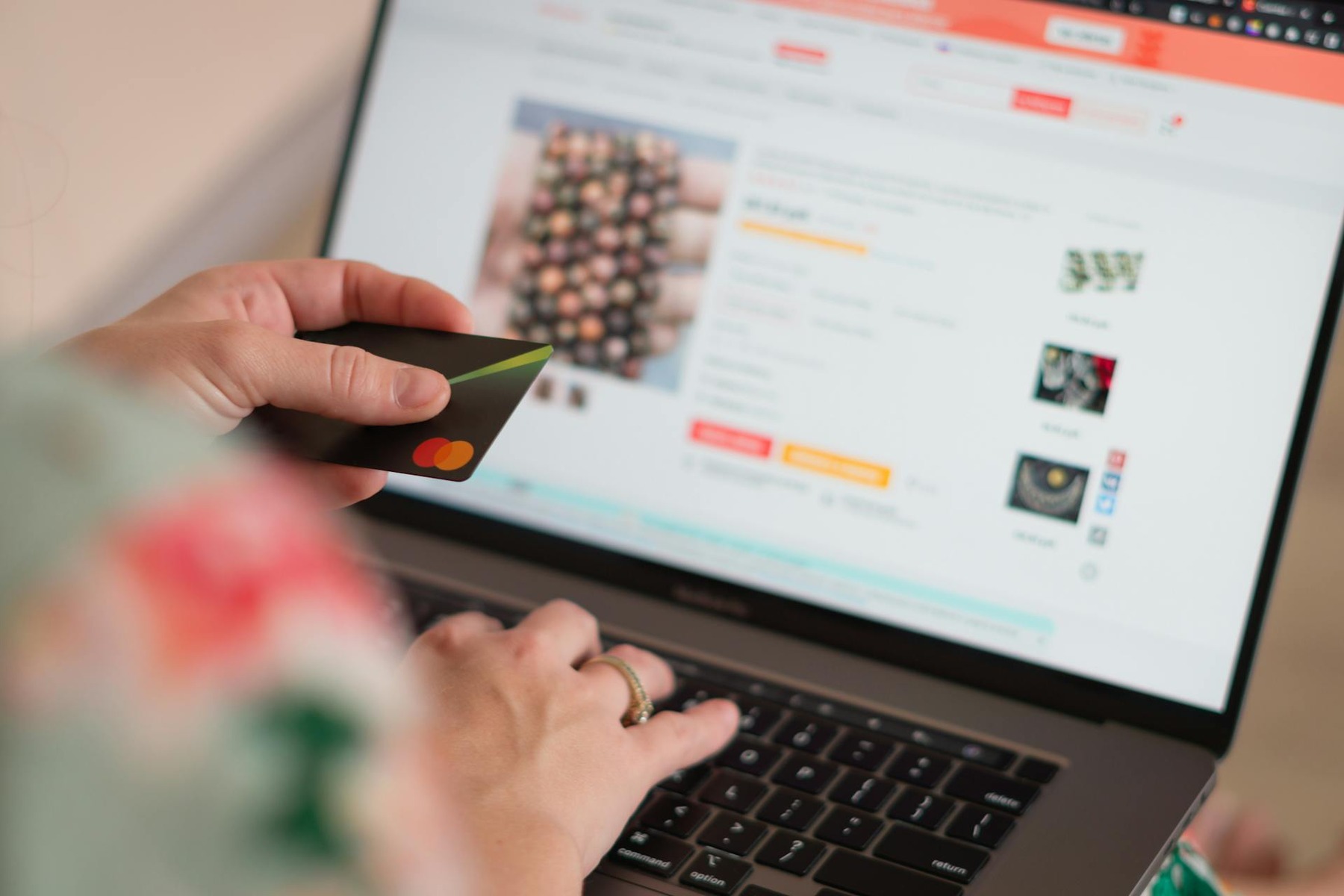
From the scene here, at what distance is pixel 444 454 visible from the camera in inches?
18.6

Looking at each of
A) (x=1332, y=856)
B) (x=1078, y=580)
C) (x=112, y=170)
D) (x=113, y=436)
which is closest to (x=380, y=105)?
(x=112, y=170)

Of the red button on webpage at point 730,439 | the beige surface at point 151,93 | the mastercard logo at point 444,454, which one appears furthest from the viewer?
the beige surface at point 151,93

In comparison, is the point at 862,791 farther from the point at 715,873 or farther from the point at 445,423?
the point at 445,423

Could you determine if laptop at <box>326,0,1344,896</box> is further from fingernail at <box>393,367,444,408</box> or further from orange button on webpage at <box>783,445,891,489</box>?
fingernail at <box>393,367,444,408</box>

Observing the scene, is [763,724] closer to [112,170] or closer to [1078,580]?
[1078,580]

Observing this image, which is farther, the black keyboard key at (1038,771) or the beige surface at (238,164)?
the beige surface at (238,164)

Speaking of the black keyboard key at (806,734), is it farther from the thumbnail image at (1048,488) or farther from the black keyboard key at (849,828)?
the thumbnail image at (1048,488)

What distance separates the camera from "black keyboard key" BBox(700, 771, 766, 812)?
1.78 ft

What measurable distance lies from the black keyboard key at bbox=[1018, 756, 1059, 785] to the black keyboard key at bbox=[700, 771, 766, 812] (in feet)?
0.49

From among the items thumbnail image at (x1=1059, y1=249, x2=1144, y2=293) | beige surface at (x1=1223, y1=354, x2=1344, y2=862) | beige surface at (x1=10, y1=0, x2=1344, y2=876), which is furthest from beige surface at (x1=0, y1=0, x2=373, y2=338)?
beige surface at (x1=1223, y1=354, x2=1344, y2=862)

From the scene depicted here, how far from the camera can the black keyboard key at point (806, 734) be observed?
598 millimetres

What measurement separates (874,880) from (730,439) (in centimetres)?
30

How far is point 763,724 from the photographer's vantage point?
0.61 m

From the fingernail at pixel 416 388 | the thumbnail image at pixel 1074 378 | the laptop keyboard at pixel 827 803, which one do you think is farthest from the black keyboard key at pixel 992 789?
the fingernail at pixel 416 388
